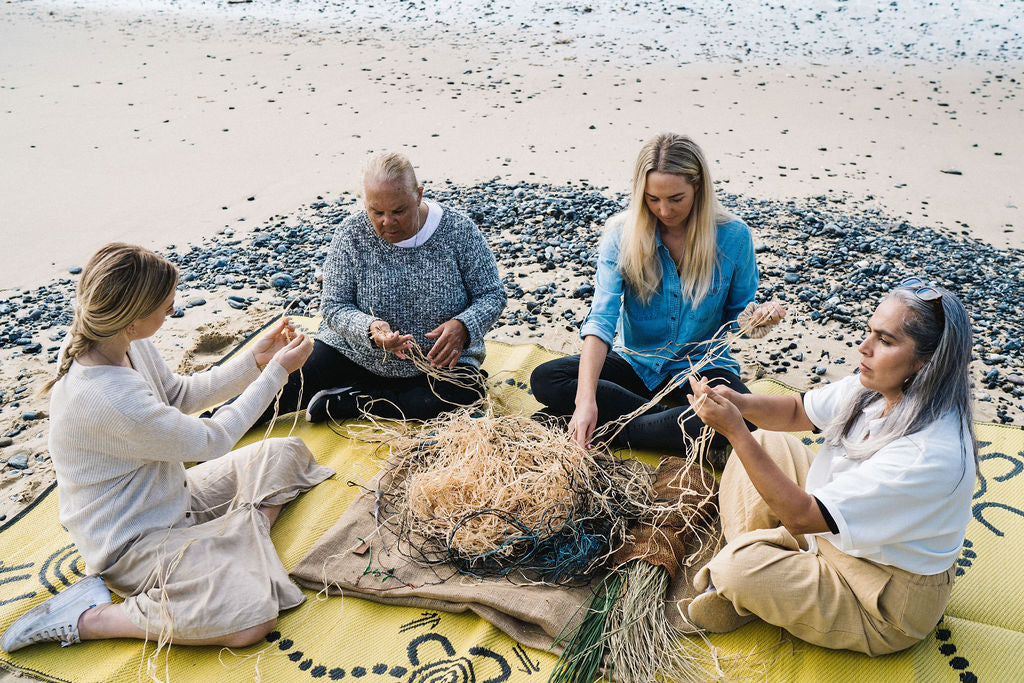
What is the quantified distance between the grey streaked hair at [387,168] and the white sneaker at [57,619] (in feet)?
6.23

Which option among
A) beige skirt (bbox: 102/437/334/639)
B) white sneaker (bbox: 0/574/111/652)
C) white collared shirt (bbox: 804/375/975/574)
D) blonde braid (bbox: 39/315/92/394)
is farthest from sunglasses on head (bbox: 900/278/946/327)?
white sneaker (bbox: 0/574/111/652)

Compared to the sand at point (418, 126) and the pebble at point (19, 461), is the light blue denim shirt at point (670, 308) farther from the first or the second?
the sand at point (418, 126)

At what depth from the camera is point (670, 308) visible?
353 centimetres

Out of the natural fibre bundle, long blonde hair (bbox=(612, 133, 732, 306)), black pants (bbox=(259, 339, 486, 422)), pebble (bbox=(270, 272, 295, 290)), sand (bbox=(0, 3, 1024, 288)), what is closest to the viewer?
the natural fibre bundle

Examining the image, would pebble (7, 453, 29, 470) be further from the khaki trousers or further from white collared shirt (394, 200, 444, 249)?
the khaki trousers

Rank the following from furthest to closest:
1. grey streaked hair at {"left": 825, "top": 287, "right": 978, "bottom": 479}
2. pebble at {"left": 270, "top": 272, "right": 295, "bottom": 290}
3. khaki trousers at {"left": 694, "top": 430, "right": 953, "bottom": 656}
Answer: pebble at {"left": 270, "top": 272, "right": 295, "bottom": 290}
khaki trousers at {"left": 694, "top": 430, "right": 953, "bottom": 656}
grey streaked hair at {"left": 825, "top": 287, "right": 978, "bottom": 479}

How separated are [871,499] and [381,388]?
7.93 ft

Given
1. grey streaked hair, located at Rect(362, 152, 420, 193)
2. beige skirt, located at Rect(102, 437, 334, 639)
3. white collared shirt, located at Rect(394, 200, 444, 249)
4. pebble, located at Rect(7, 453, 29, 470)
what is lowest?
pebble, located at Rect(7, 453, 29, 470)

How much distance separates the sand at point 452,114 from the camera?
6.37m

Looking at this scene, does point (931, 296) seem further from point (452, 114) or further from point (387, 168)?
point (452, 114)

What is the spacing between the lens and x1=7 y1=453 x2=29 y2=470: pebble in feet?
11.7

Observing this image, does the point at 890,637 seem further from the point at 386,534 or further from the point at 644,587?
the point at 386,534

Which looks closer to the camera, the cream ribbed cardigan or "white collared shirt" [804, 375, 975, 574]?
"white collared shirt" [804, 375, 975, 574]

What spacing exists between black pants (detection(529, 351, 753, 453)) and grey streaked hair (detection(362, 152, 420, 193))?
1163 mm
